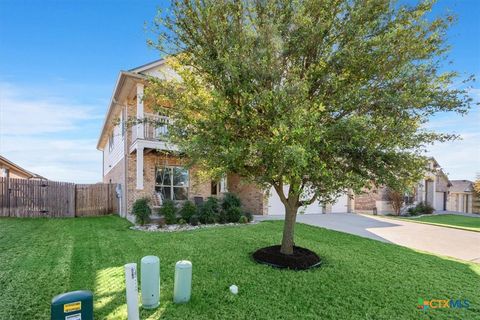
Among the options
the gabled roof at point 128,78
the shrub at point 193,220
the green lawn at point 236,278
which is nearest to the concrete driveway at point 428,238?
the green lawn at point 236,278

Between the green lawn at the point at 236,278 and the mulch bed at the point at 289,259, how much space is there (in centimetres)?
22

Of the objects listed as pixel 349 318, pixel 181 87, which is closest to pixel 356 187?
pixel 349 318

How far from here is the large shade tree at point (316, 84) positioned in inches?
185

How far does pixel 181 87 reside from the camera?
5883mm

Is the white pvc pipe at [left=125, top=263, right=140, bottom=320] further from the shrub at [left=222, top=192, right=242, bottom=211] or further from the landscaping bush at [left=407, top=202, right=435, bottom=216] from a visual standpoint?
the landscaping bush at [left=407, top=202, right=435, bottom=216]

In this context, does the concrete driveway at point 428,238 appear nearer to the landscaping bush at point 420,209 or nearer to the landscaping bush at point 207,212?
the landscaping bush at point 207,212

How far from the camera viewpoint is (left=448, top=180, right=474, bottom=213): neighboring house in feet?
95.2

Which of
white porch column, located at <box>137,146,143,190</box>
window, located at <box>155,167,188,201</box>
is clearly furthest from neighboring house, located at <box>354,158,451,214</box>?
white porch column, located at <box>137,146,143,190</box>

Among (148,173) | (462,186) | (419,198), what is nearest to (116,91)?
(148,173)

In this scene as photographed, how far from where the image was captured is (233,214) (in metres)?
12.1

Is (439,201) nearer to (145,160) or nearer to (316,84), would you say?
(145,160)

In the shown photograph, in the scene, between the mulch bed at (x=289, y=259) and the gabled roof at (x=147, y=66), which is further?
the gabled roof at (x=147, y=66)

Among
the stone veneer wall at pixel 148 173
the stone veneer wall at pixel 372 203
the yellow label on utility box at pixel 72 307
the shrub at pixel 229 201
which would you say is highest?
the stone veneer wall at pixel 148 173

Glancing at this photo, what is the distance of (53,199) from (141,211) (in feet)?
19.9
